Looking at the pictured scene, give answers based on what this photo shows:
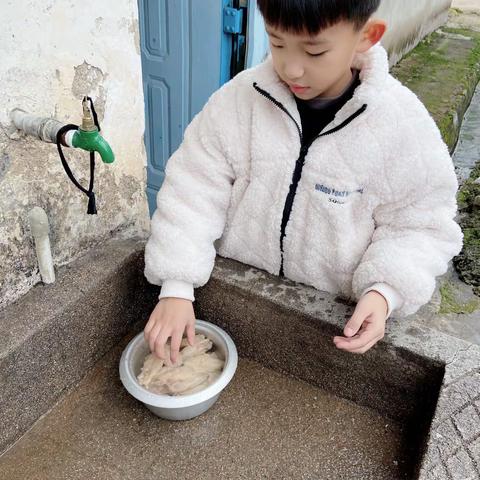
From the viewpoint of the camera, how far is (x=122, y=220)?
157 cm

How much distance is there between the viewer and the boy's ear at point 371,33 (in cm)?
107

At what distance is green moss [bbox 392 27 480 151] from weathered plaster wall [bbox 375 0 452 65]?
129 mm

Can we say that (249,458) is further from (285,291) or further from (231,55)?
(231,55)

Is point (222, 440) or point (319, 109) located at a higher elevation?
point (319, 109)

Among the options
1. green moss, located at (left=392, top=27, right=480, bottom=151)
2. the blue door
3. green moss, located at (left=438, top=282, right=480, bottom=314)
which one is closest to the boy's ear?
the blue door

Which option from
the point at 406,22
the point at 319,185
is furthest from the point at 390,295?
the point at 406,22

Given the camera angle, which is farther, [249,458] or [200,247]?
[200,247]

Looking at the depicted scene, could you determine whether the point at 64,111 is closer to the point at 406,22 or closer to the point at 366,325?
the point at 366,325

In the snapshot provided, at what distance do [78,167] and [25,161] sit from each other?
0.54 ft

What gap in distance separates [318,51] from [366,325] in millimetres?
595

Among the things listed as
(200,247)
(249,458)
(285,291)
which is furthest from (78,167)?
(249,458)

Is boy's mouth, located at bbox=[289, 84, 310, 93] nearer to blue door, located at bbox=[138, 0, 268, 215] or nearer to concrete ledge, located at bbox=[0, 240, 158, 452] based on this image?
concrete ledge, located at bbox=[0, 240, 158, 452]

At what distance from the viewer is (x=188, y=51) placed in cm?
285

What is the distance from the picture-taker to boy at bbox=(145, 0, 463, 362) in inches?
44.3
